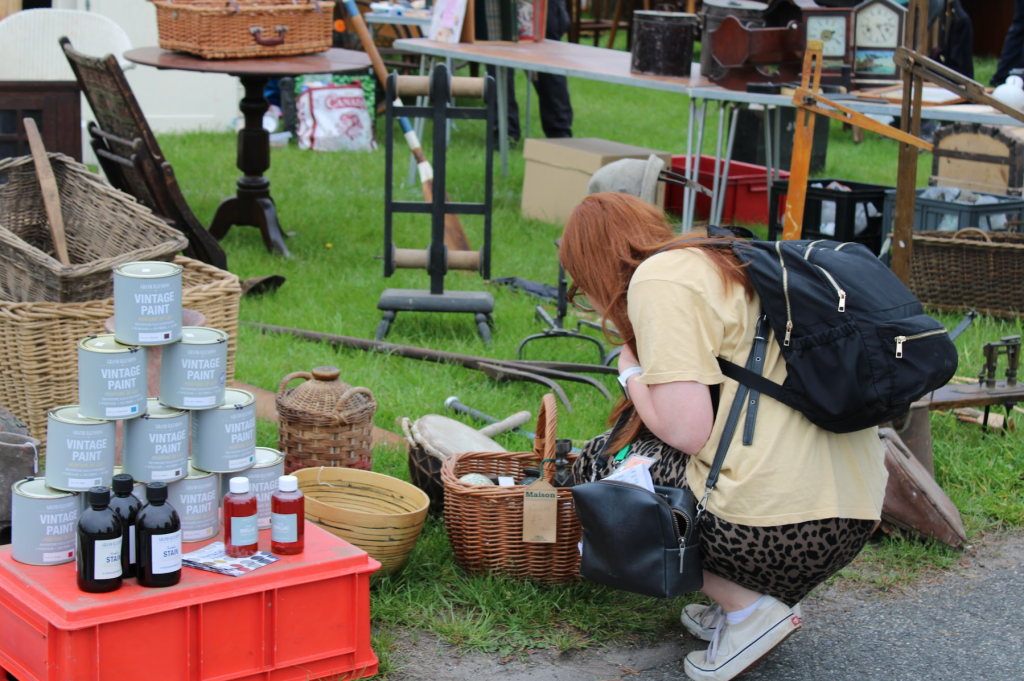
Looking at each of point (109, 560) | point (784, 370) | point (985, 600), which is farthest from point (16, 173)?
point (985, 600)

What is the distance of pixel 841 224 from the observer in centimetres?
624

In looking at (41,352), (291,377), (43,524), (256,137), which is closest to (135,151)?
(256,137)

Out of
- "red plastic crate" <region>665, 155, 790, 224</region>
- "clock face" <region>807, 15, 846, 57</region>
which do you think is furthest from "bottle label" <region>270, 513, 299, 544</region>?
"red plastic crate" <region>665, 155, 790, 224</region>

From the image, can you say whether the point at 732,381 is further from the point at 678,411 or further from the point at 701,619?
the point at 701,619

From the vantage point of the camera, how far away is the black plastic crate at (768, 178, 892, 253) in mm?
6223

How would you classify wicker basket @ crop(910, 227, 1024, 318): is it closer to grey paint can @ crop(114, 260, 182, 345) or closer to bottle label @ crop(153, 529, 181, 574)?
grey paint can @ crop(114, 260, 182, 345)

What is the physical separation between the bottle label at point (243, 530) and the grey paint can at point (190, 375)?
0.29m

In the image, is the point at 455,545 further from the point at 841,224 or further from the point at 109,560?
the point at 841,224

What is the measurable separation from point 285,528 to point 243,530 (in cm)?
10

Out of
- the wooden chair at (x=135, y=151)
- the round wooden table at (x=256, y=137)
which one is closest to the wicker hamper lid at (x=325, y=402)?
the wooden chair at (x=135, y=151)

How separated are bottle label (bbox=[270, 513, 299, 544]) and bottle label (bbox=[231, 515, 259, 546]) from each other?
6 cm

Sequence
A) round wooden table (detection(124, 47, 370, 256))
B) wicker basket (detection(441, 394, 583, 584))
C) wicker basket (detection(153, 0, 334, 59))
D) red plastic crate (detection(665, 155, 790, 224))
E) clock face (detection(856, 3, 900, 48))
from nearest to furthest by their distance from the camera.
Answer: wicker basket (detection(441, 394, 583, 584)) < wicker basket (detection(153, 0, 334, 59)) < round wooden table (detection(124, 47, 370, 256)) < clock face (detection(856, 3, 900, 48)) < red plastic crate (detection(665, 155, 790, 224))

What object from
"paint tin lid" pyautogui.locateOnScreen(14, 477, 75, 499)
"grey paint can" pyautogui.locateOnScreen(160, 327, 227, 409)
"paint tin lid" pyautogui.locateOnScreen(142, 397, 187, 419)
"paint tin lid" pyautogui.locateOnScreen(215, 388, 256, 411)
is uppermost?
"grey paint can" pyautogui.locateOnScreen(160, 327, 227, 409)

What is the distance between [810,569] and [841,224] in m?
4.04
